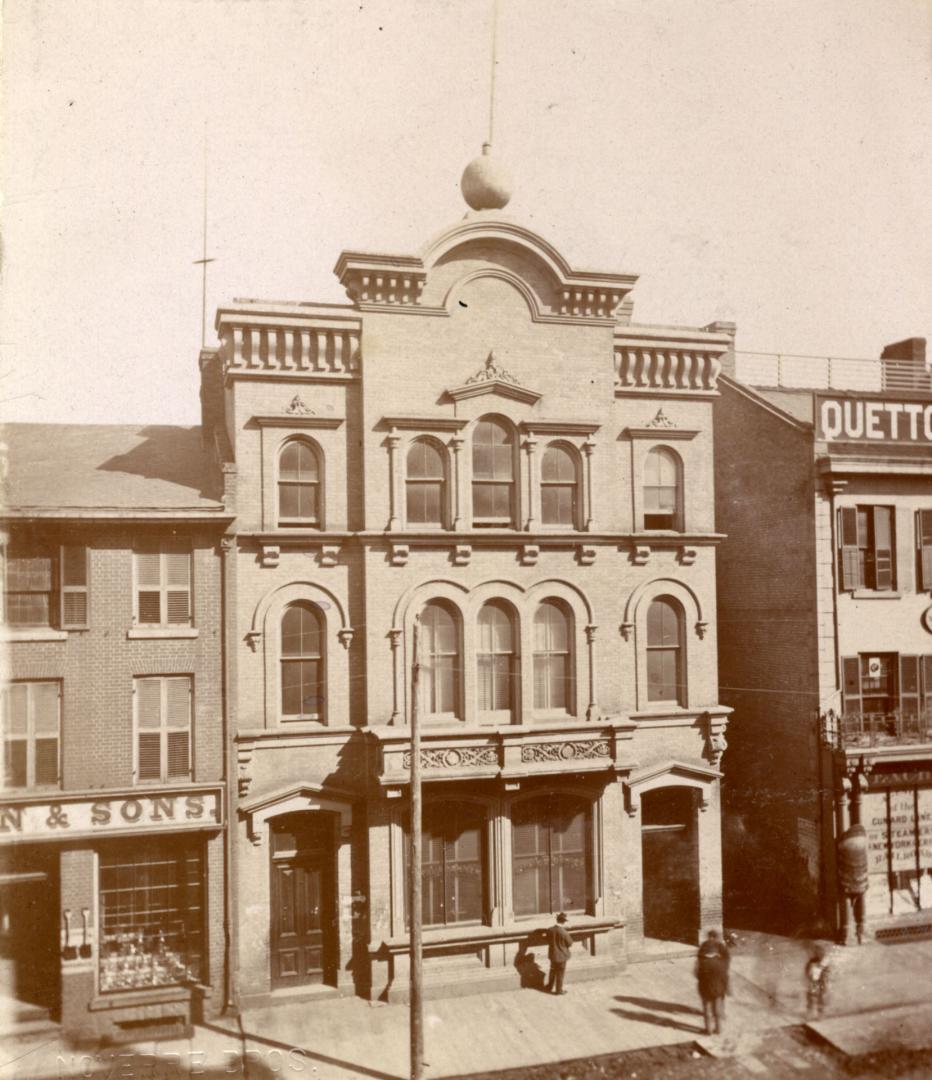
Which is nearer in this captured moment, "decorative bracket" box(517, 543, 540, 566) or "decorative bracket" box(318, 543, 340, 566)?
"decorative bracket" box(318, 543, 340, 566)

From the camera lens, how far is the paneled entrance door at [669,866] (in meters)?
20.9

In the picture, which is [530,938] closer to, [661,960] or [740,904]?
[661,960]

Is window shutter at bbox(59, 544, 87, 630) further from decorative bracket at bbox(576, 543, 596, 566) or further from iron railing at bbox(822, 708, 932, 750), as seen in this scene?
iron railing at bbox(822, 708, 932, 750)

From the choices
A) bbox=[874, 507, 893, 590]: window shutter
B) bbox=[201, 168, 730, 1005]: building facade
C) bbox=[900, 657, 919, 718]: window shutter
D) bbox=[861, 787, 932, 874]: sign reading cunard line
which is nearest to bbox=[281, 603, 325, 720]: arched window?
bbox=[201, 168, 730, 1005]: building facade

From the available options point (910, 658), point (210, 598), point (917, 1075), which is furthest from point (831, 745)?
point (210, 598)

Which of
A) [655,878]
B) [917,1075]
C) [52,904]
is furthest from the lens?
[655,878]

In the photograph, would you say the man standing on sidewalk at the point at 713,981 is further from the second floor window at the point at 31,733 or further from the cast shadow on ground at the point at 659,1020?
the second floor window at the point at 31,733

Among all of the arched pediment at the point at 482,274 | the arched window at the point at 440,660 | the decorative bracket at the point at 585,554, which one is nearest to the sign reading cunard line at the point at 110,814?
the arched window at the point at 440,660

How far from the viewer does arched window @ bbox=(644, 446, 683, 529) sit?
21016 mm

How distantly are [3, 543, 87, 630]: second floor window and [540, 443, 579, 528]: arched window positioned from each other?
30.4 ft

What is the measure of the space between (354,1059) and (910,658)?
14.8 m

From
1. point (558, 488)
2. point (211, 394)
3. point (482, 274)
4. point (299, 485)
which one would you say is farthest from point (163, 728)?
point (482, 274)

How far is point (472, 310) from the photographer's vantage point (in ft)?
64.4

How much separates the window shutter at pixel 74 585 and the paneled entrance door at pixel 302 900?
549 cm
